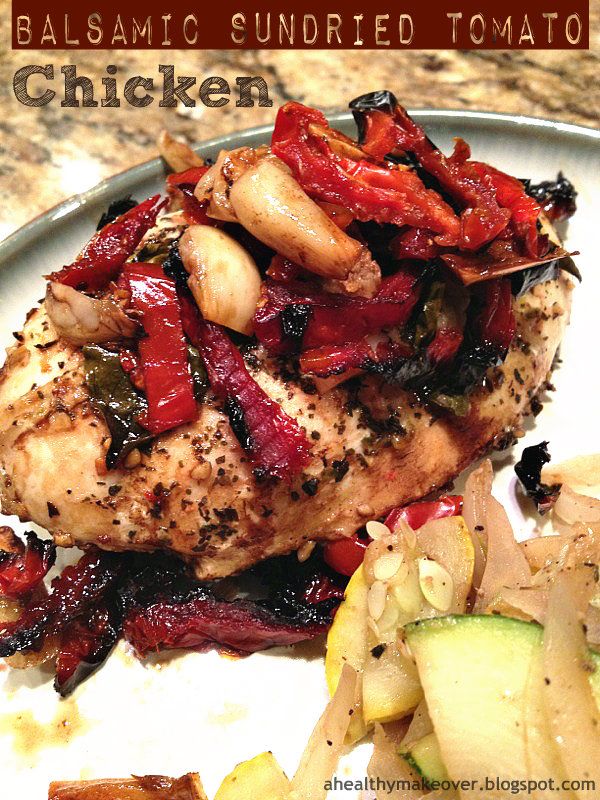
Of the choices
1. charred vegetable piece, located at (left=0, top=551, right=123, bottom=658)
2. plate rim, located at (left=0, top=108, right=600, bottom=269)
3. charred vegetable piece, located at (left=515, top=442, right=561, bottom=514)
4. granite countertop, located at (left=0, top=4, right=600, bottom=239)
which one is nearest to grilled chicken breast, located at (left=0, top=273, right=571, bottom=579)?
charred vegetable piece, located at (left=0, top=551, right=123, bottom=658)

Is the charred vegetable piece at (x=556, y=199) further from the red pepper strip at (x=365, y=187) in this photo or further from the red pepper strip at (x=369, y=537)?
the red pepper strip at (x=369, y=537)

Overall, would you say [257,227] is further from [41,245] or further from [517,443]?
[41,245]

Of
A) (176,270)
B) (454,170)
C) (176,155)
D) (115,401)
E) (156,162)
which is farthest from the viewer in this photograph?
(156,162)

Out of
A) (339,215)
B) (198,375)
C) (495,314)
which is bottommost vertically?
(198,375)

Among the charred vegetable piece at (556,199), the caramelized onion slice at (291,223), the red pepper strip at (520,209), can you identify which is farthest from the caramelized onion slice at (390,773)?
the charred vegetable piece at (556,199)

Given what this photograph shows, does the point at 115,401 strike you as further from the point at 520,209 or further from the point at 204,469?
the point at 520,209

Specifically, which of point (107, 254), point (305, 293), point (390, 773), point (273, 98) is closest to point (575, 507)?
point (390, 773)
